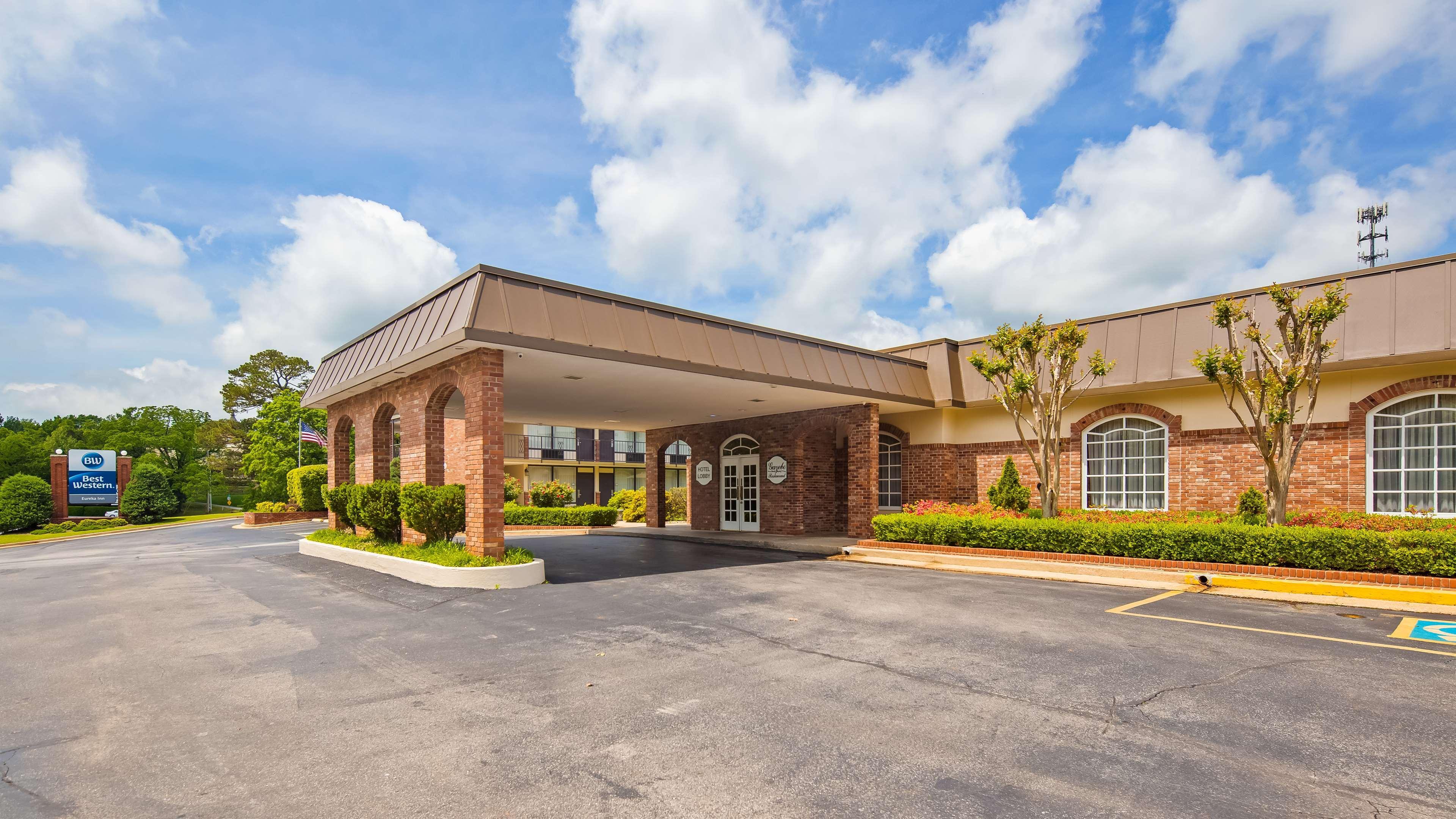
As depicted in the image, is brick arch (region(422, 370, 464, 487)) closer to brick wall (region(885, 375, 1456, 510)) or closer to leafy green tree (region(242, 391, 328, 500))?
brick wall (region(885, 375, 1456, 510))

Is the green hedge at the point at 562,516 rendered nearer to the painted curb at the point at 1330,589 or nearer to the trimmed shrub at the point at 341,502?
the trimmed shrub at the point at 341,502

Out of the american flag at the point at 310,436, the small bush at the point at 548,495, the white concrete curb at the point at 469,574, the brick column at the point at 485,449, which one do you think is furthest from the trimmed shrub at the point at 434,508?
the american flag at the point at 310,436

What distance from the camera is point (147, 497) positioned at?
3653 cm

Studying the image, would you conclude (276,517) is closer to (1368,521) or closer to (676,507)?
(676,507)

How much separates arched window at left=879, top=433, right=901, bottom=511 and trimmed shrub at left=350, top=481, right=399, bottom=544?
12891 mm

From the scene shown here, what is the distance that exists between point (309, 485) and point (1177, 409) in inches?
1384

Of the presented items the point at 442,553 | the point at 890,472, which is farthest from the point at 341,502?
the point at 890,472

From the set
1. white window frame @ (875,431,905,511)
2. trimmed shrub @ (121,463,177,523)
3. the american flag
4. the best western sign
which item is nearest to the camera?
white window frame @ (875,431,905,511)

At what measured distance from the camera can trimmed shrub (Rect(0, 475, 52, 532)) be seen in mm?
31062

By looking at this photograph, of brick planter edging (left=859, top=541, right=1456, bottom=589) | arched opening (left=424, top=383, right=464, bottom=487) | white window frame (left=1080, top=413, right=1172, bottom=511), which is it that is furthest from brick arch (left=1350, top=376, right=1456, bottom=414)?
arched opening (left=424, top=383, right=464, bottom=487)

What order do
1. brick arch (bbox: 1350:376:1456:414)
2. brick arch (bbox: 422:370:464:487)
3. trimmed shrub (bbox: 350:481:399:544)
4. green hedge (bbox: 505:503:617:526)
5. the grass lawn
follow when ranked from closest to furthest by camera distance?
1. brick arch (bbox: 1350:376:1456:414)
2. brick arch (bbox: 422:370:464:487)
3. trimmed shrub (bbox: 350:481:399:544)
4. green hedge (bbox: 505:503:617:526)
5. the grass lawn

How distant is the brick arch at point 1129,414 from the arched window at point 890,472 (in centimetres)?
491

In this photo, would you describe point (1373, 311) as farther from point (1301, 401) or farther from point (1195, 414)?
point (1195, 414)

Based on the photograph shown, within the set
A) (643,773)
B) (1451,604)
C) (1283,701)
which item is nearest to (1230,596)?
(1451,604)
